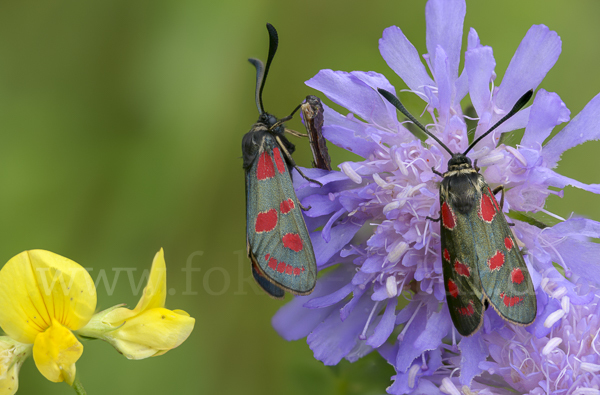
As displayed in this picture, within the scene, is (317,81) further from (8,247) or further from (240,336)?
(8,247)

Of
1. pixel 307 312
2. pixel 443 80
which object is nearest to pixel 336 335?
pixel 307 312

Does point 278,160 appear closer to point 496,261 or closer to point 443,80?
point 443,80

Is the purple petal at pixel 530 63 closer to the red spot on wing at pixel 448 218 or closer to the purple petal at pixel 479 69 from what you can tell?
the purple petal at pixel 479 69

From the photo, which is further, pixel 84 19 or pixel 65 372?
pixel 84 19

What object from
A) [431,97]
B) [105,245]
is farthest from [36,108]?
[431,97]


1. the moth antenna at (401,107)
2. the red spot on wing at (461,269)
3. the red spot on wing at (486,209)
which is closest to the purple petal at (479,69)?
the moth antenna at (401,107)
